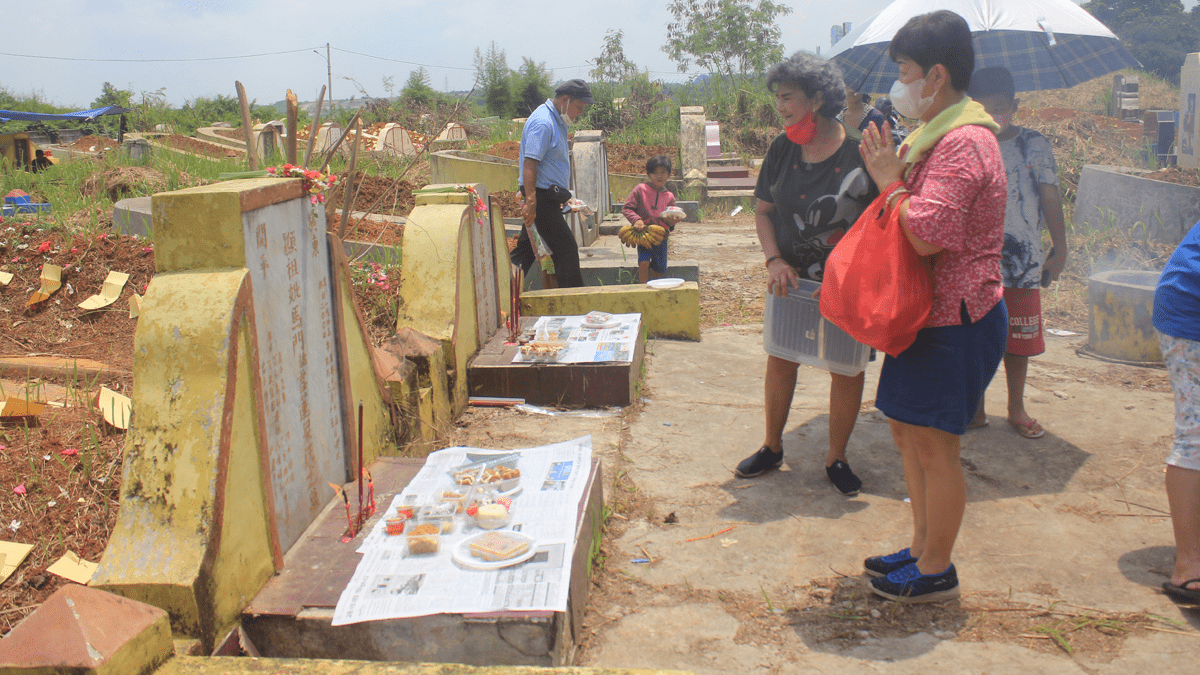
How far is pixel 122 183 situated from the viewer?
646 cm

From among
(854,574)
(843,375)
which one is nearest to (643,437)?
(843,375)

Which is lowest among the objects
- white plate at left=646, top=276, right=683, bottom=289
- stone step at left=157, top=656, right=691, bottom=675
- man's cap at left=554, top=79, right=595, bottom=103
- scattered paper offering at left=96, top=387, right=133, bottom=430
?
stone step at left=157, top=656, right=691, bottom=675

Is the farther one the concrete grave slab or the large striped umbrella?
the large striped umbrella

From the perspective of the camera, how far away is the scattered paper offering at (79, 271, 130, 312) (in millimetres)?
4391

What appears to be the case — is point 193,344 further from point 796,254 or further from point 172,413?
point 796,254

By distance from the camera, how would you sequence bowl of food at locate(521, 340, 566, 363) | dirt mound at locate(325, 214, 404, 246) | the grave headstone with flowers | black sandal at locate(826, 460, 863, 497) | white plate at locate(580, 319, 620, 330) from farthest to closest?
dirt mound at locate(325, 214, 404, 246) < white plate at locate(580, 319, 620, 330) < bowl of food at locate(521, 340, 566, 363) < black sandal at locate(826, 460, 863, 497) < the grave headstone with flowers

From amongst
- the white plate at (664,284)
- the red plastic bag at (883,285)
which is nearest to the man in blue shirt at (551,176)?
the white plate at (664,284)

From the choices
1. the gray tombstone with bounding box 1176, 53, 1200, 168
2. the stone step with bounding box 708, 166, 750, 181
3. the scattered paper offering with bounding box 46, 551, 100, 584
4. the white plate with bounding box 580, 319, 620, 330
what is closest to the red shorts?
the white plate with bounding box 580, 319, 620, 330

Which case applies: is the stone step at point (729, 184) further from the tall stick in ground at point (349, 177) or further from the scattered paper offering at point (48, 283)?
the tall stick in ground at point (349, 177)

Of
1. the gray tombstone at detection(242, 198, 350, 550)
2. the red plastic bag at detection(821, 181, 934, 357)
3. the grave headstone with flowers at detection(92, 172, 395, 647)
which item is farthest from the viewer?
the gray tombstone at detection(242, 198, 350, 550)

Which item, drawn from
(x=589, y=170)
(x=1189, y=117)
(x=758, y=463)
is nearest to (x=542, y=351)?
(x=758, y=463)

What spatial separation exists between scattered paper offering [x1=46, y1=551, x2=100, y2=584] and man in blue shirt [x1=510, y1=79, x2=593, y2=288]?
11.8 feet

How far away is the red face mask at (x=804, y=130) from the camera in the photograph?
3.05 metres

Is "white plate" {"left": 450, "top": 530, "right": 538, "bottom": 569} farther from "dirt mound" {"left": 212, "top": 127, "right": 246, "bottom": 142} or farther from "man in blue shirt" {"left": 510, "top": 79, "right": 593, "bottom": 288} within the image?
"dirt mound" {"left": 212, "top": 127, "right": 246, "bottom": 142}
